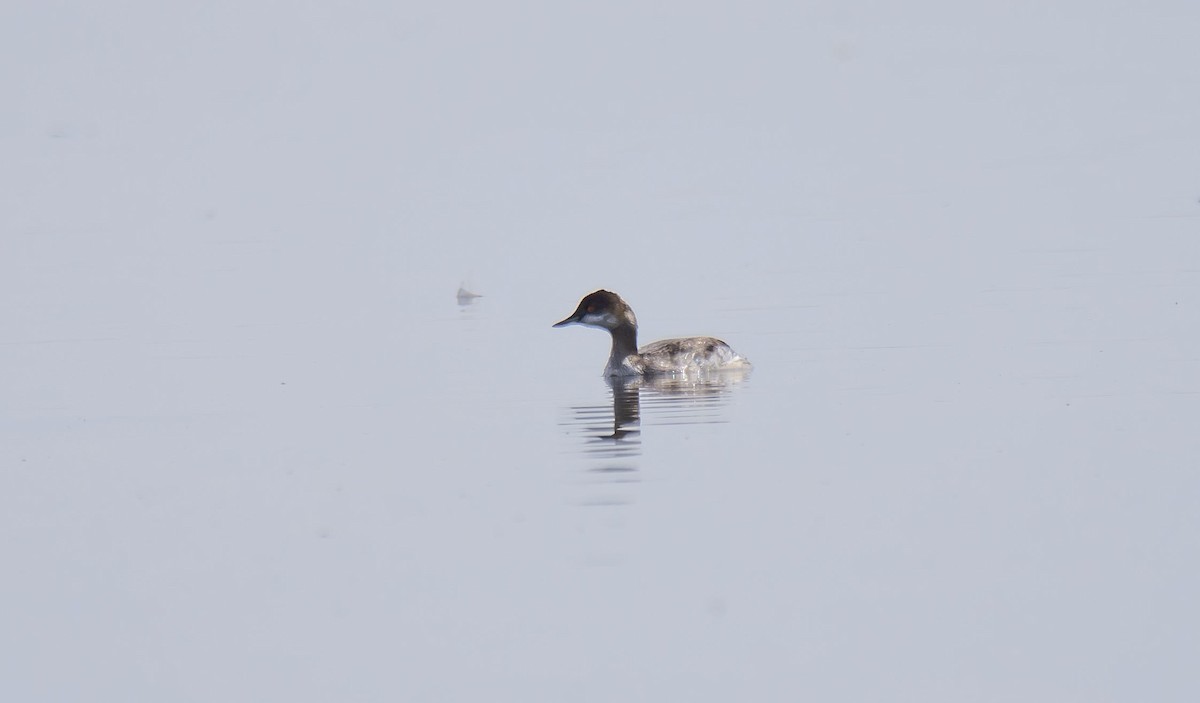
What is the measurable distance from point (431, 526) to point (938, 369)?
6.52 m

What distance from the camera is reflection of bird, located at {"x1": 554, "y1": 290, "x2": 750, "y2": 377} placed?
63.4 ft

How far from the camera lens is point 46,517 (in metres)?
13.9

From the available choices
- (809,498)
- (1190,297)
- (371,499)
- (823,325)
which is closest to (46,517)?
(371,499)

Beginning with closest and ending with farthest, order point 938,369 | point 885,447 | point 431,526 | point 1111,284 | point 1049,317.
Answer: point 431,526 → point 885,447 → point 938,369 → point 1049,317 → point 1111,284

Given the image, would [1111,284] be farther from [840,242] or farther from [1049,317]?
[840,242]

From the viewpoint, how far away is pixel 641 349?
20.2m

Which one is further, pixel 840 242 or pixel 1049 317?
pixel 840 242

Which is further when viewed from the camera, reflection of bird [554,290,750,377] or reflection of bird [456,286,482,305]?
reflection of bird [456,286,482,305]

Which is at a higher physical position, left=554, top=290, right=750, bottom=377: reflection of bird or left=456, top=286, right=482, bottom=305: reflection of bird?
left=456, top=286, right=482, bottom=305: reflection of bird

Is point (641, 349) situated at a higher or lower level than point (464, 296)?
lower

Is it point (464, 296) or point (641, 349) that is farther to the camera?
point (464, 296)

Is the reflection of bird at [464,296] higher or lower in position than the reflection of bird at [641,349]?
higher

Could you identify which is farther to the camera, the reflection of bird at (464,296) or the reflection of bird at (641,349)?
the reflection of bird at (464,296)

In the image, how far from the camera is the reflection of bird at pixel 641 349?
19312 mm
